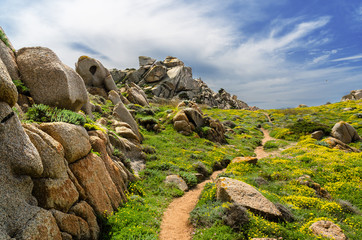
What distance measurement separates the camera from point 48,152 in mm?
7141

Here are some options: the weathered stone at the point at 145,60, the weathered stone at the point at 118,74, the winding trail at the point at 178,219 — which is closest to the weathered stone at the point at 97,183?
the winding trail at the point at 178,219

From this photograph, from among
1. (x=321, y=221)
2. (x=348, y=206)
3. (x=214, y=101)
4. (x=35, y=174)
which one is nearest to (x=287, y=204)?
(x=321, y=221)

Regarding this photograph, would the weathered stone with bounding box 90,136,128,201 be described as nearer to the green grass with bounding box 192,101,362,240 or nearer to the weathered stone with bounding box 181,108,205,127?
the green grass with bounding box 192,101,362,240

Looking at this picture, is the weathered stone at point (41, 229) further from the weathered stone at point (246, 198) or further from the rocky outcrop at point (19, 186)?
the weathered stone at point (246, 198)

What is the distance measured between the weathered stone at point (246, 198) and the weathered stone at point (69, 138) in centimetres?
772

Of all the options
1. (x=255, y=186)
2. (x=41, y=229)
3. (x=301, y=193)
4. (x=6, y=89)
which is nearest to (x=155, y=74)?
(x=255, y=186)

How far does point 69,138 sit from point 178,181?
956 cm

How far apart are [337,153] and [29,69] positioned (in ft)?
90.7

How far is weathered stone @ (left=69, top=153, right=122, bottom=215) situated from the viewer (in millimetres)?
8594

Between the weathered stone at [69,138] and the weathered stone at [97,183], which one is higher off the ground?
the weathered stone at [69,138]

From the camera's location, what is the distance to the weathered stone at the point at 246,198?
30.7 feet

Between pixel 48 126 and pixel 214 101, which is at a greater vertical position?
pixel 214 101

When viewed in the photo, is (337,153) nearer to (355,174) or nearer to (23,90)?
(355,174)

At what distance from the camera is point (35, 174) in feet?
21.0
